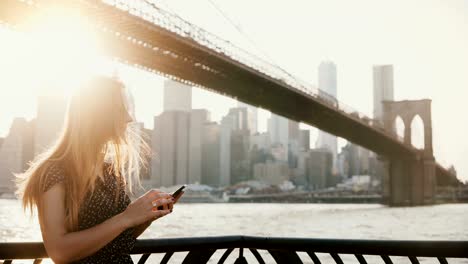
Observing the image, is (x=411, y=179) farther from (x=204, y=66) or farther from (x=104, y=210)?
(x=104, y=210)

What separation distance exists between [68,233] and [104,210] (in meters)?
0.15

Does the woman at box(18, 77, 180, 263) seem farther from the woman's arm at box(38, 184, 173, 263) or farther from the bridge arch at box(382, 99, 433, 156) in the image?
the bridge arch at box(382, 99, 433, 156)

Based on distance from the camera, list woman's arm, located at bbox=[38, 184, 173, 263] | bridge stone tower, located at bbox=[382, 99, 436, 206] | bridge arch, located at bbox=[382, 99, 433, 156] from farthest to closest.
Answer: bridge arch, located at bbox=[382, 99, 433, 156] < bridge stone tower, located at bbox=[382, 99, 436, 206] < woman's arm, located at bbox=[38, 184, 173, 263]

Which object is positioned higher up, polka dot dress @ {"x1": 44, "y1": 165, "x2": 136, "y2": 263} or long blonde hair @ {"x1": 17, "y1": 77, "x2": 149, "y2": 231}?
long blonde hair @ {"x1": 17, "y1": 77, "x2": 149, "y2": 231}

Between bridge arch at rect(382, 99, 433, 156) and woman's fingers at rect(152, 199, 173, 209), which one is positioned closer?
woman's fingers at rect(152, 199, 173, 209)

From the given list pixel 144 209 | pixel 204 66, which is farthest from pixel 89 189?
pixel 204 66

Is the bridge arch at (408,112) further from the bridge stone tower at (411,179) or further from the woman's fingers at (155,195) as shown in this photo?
the woman's fingers at (155,195)

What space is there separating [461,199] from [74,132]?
89.6 meters

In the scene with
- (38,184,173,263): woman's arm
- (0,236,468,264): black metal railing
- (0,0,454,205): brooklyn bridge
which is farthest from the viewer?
(0,0,454,205): brooklyn bridge

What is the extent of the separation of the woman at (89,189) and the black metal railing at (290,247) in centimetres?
39

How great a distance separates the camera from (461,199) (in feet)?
278

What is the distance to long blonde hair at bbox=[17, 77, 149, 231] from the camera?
1587 millimetres

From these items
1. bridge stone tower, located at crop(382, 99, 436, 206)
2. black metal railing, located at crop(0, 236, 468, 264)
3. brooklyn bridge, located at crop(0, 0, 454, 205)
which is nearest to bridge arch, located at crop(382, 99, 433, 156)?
bridge stone tower, located at crop(382, 99, 436, 206)

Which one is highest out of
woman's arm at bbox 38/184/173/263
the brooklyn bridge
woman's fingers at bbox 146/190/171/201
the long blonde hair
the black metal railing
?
the brooklyn bridge
